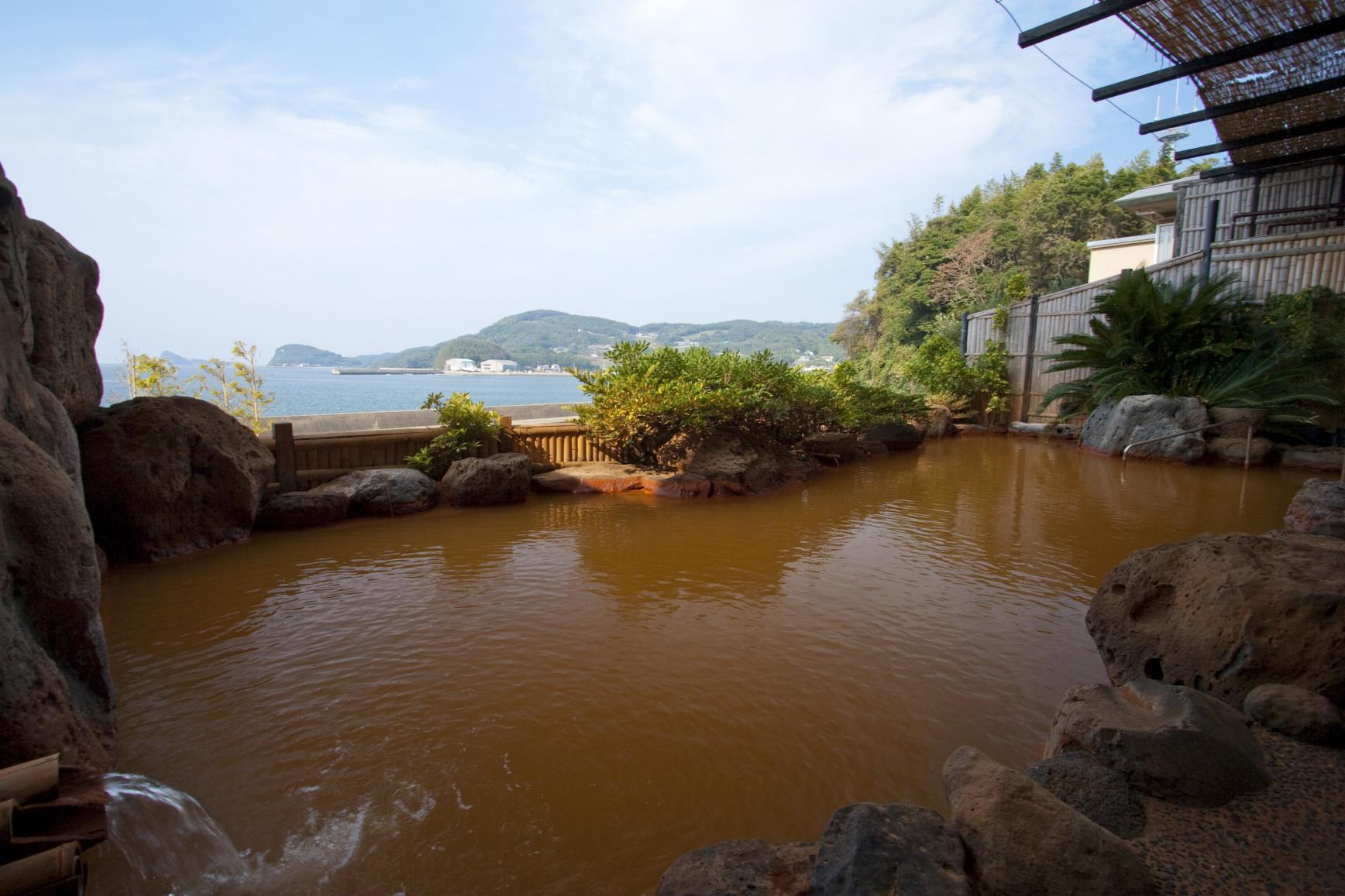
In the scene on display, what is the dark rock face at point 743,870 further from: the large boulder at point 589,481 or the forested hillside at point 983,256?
the forested hillside at point 983,256

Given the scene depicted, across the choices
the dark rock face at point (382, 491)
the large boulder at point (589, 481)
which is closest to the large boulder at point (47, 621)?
the dark rock face at point (382, 491)

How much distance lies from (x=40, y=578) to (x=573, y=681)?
2.21m

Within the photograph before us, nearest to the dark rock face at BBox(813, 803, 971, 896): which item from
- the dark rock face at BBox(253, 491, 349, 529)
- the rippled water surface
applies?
the rippled water surface

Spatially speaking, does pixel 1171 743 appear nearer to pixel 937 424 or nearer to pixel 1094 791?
pixel 1094 791

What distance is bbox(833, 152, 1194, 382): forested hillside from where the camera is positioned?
76.0 feet

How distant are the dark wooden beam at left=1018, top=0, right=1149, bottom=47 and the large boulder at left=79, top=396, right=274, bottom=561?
30.6 ft

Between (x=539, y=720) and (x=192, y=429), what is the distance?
4.87 metres

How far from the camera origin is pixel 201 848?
236 centimetres

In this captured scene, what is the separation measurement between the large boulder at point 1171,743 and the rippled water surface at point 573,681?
1.97ft

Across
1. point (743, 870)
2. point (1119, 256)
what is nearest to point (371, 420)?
point (743, 870)

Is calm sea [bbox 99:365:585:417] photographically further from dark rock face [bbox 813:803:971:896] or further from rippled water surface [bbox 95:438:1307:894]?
dark rock face [bbox 813:803:971:896]

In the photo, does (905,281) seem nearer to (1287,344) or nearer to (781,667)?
(1287,344)

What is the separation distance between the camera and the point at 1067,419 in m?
14.7

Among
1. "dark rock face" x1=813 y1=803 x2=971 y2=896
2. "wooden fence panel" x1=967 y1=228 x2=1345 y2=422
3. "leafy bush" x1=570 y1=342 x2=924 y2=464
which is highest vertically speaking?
"wooden fence panel" x1=967 y1=228 x2=1345 y2=422
